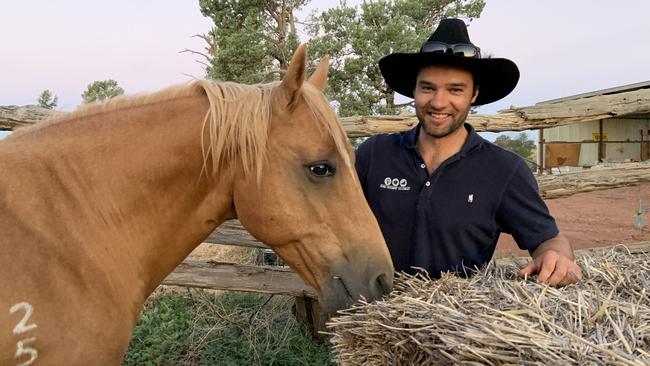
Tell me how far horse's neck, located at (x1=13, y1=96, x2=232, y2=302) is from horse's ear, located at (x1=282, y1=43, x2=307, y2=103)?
14.4 inches

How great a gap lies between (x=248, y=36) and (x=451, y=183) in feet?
38.6

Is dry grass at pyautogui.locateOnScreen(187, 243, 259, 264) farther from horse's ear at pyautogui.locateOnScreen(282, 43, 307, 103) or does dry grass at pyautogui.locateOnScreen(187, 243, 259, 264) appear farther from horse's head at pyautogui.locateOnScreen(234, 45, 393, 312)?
horse's ear at pyautogui.locateOnScreen(282, 43, 307, 103)

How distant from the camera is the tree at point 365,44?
1355cm

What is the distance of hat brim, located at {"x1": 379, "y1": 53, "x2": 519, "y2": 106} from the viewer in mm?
2385

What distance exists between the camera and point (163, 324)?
4.15 meters

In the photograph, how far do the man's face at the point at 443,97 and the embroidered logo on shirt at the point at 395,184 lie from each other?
0.95ft

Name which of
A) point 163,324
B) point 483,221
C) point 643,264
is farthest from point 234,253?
point 643,264

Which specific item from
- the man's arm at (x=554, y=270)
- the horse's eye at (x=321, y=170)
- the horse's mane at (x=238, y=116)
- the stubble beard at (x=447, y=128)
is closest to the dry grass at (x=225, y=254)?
the stubble beard at (x=447, y=128)

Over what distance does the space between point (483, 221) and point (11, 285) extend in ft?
6.37

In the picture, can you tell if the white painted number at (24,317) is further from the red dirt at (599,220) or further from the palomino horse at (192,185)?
the red dirt at (599,220)

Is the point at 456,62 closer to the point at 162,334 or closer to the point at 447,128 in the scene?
the point at 447,128

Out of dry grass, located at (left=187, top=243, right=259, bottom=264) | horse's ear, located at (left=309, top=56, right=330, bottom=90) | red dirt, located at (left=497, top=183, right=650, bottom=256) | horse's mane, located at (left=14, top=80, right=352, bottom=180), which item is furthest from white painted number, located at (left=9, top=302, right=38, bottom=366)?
red dirt, located at (left=497, top=183, right=650, bottom=256)

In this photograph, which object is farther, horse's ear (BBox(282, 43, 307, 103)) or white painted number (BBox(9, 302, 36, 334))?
horse's ear (BBox(282, 43, 307, 103))

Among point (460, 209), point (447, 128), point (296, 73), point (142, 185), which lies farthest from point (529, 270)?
point (142, 185)
